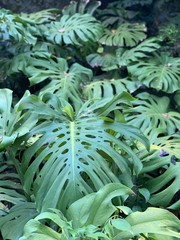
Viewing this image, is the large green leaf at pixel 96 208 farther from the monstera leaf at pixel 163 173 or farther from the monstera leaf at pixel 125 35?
the monstera leaf at pixel 125 35

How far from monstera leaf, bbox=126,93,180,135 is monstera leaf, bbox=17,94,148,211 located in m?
0.49

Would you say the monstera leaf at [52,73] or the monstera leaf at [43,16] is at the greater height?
the monstera leaf at [43,16]

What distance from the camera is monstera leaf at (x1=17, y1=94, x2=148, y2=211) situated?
137cm

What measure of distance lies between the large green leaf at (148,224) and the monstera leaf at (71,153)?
0.23 m

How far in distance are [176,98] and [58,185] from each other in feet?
4.64

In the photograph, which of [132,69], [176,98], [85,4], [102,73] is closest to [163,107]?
[176,98]

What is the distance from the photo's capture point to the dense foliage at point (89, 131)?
1207 millimetres

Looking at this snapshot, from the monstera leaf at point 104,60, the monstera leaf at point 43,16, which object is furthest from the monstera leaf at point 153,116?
the monstera leaf at point 43,16

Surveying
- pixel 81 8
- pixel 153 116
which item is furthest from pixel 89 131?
pixel 81 8

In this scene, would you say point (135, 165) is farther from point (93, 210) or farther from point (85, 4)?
point (85, 4)

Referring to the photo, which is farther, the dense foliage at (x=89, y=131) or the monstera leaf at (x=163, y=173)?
the monstera leaf at (x=163, y=173)

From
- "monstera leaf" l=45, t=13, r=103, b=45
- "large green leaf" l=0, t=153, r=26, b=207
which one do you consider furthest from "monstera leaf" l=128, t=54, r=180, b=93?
"large green leaf" l=0, t=153, r=26, b=207

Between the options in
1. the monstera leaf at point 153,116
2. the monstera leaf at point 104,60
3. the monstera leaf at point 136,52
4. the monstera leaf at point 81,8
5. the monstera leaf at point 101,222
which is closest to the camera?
the monstera leaf at point 101,222

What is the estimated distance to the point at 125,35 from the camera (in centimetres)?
307
